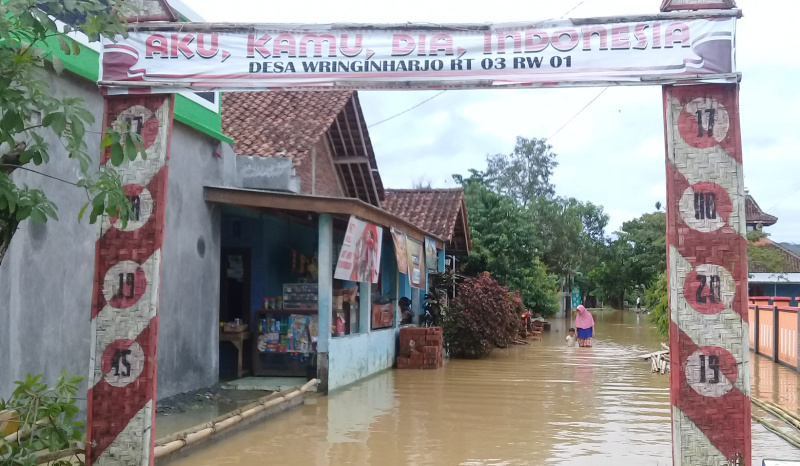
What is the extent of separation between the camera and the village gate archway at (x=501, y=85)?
5281 mm

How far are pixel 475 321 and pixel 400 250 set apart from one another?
3966mm

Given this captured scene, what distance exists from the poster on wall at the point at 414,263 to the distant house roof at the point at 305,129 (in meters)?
2.70

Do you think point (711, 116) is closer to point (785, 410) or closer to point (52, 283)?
point (785, 410)

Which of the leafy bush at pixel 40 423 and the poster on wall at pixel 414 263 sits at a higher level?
the poster on wall at pixel 414 263

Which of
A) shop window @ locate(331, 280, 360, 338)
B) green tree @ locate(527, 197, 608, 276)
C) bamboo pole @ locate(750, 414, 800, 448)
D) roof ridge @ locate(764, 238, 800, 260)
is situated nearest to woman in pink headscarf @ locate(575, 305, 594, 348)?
shop window @ locate(331, 280, 360, 338)

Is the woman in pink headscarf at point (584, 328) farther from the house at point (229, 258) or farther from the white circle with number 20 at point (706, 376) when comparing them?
the white circle with number 20 at point (706, 376)

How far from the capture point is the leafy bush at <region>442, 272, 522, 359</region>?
17.0 metres

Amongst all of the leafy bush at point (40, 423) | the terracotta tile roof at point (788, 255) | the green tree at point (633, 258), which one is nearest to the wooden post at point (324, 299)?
the leafy bush at point (40, 423)

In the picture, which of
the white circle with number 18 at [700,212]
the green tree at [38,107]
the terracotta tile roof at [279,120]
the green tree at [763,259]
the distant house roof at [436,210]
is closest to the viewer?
the green tree at [38,107]

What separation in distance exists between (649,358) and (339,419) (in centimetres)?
1065

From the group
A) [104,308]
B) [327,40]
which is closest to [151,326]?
[104,308]

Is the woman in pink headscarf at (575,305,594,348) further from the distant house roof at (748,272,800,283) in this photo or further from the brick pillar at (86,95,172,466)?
the brick pillar at (86,95,172,466)

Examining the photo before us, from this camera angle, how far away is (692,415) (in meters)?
5.29

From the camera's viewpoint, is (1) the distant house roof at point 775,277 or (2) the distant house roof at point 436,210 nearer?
(2) the distant house roof at point 436,210
